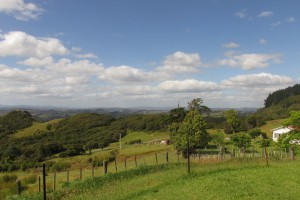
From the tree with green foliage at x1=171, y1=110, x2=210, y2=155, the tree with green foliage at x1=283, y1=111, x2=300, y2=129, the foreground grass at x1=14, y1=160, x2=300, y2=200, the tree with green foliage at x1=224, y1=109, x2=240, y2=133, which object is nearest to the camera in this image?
the foreground grass at x1=14, y1=160, x2=300, y2=200

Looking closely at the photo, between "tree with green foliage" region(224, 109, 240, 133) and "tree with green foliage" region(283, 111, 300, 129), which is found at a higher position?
"tree with green foliage" region(283, 111, 300, 129)

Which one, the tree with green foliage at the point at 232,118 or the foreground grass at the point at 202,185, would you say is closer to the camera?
the foreground grass at the point at 202,185

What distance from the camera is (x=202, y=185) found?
736 inches

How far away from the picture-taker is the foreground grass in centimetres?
1682

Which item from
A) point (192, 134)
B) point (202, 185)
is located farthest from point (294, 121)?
point (192, 134)

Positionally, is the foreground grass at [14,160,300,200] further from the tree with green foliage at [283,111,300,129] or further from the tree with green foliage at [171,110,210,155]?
the tree with green foliage at [171,110,210,155]

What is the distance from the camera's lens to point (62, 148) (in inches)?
5098

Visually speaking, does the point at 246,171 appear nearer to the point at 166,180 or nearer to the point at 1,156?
the point at 166,180

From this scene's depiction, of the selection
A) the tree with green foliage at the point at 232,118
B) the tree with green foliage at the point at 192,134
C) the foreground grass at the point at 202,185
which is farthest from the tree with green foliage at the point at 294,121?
the tree with green foliage at the point at 232,118

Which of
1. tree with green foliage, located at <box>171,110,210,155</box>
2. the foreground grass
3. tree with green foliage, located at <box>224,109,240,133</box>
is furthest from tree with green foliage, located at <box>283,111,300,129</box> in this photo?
tree with green foliage, located at <box>224,109,240,133</box>

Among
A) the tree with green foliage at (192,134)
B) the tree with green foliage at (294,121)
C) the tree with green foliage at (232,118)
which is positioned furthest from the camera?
the tree with green foliage at (232,118)

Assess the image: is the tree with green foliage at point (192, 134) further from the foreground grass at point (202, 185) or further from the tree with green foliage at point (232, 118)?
the tree with green foliage at point (232, 118)

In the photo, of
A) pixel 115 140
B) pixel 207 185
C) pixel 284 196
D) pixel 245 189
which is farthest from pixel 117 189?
pixel 115 140

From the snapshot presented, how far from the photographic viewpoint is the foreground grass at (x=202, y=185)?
16823mm
